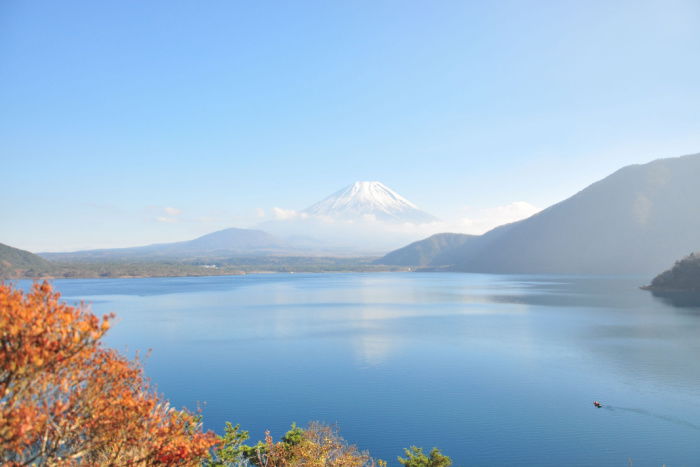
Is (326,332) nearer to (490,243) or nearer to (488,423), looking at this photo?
(488,423)

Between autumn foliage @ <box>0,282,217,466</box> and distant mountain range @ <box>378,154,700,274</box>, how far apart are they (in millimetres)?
125935

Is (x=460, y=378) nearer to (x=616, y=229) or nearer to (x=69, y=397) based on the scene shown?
(x=69, y=397)

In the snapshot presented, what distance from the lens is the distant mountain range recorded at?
11412cm

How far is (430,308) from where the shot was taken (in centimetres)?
5588

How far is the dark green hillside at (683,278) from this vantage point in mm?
65625

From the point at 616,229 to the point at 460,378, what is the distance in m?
122

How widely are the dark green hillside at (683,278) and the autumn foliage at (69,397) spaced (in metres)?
77.6

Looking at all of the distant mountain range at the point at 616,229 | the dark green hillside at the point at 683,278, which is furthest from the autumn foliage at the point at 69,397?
the distant mountain range at the point at 616,229

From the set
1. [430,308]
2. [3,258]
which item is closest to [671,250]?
[430,308]

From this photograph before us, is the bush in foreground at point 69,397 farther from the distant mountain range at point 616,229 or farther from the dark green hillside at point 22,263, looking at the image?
the distant mountain range at point 616,229

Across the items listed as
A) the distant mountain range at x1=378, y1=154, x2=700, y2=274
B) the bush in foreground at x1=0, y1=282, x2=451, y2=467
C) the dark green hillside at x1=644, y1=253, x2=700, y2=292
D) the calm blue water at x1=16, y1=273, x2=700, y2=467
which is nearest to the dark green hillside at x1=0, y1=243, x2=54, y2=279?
the calm blue water at x1=16, y1=273, x2=700, y2=467

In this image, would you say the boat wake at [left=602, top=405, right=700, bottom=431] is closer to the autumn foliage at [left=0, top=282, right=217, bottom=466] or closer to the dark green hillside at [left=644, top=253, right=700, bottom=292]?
the autumn foliage at [left=0, top=282, right=217, bottom=466]

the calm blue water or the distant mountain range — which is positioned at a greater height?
the distant mountain range

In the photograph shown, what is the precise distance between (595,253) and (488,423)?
12428 cm
